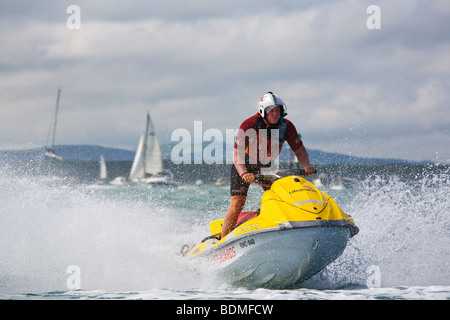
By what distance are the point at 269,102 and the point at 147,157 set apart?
168ft

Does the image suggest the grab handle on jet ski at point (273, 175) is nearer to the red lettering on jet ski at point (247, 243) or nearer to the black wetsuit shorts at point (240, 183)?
the black wetsuit shorts at point (240, 183)

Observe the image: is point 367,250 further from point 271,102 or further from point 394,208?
point 271,102

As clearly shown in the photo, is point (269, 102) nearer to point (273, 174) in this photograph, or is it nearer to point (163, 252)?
point (273, 174)

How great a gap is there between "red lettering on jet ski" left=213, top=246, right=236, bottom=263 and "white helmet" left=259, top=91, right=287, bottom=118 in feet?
5.29

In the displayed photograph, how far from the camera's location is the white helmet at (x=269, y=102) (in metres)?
5.88

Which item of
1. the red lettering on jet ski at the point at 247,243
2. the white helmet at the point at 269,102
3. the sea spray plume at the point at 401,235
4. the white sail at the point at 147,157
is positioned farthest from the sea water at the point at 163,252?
the white sail at the point at 147,157

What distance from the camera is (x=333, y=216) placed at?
18.2 feet

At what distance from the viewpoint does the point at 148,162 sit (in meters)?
56.6

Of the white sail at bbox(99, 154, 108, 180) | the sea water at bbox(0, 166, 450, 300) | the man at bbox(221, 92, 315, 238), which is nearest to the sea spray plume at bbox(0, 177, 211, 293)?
the sea water at bbox(0, 166, 450, 300)

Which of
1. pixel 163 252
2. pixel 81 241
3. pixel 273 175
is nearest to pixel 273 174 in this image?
pixel 273 175

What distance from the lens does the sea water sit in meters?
6.02

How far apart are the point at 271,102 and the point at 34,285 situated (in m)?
3.76

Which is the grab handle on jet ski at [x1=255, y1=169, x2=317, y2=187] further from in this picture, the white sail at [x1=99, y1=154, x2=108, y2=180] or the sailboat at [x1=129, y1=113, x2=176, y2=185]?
the white sail at [x1=99, y1=154, x2=108, y2=180]
